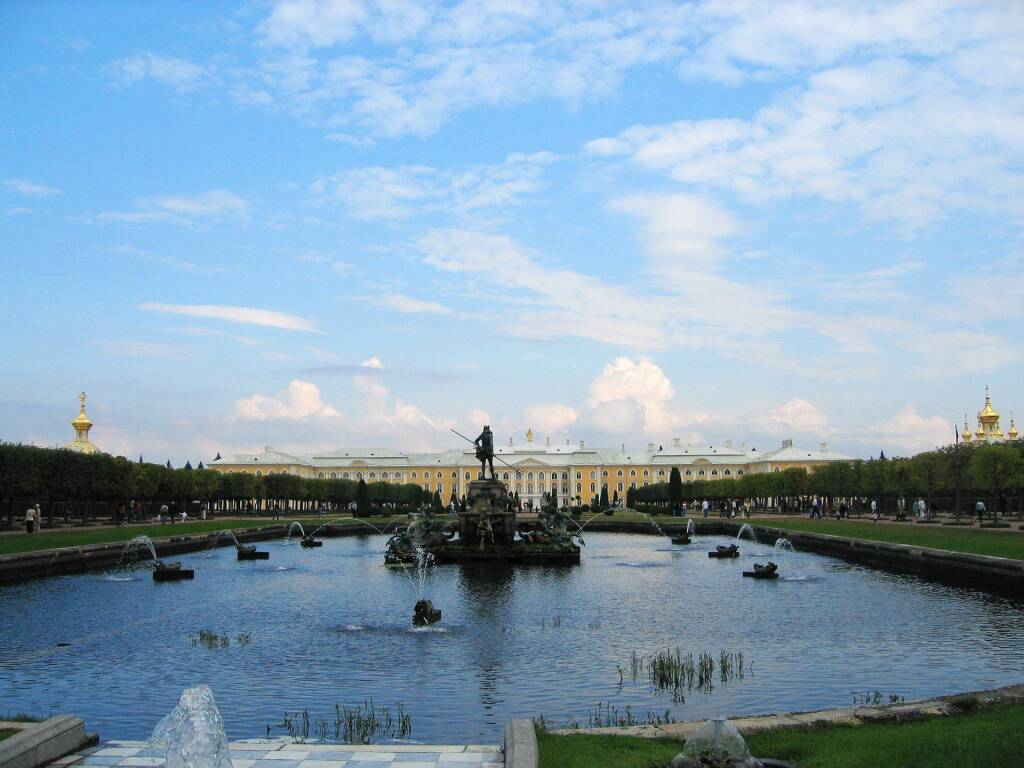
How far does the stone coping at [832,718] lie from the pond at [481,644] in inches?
70.7

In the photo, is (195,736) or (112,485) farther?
(112,485)

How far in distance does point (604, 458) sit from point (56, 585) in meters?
150

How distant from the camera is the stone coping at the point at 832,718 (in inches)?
356

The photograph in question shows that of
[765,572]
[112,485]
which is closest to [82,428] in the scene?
[112,485]

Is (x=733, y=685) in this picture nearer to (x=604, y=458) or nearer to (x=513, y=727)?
(x=513, y=727)

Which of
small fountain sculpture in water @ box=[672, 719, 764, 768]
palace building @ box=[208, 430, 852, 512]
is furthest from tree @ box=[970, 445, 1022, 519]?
palace building @ box=[208, 430, 852, 512]

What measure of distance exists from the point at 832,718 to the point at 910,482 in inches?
2263

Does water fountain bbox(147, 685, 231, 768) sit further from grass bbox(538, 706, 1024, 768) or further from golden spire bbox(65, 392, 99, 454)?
golden spire bbox(65, 392, 99, 454)

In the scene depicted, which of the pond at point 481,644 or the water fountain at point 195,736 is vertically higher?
the water fountain at point 195,736

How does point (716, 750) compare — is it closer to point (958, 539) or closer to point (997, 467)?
point (958, 539)

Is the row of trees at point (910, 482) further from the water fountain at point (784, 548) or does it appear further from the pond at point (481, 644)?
the pond at point (481, 644)

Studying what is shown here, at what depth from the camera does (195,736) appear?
7.02 meters

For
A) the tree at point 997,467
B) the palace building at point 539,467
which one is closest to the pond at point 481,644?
the tree at point 997,467

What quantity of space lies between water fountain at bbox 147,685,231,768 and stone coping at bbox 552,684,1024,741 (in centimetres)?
347
